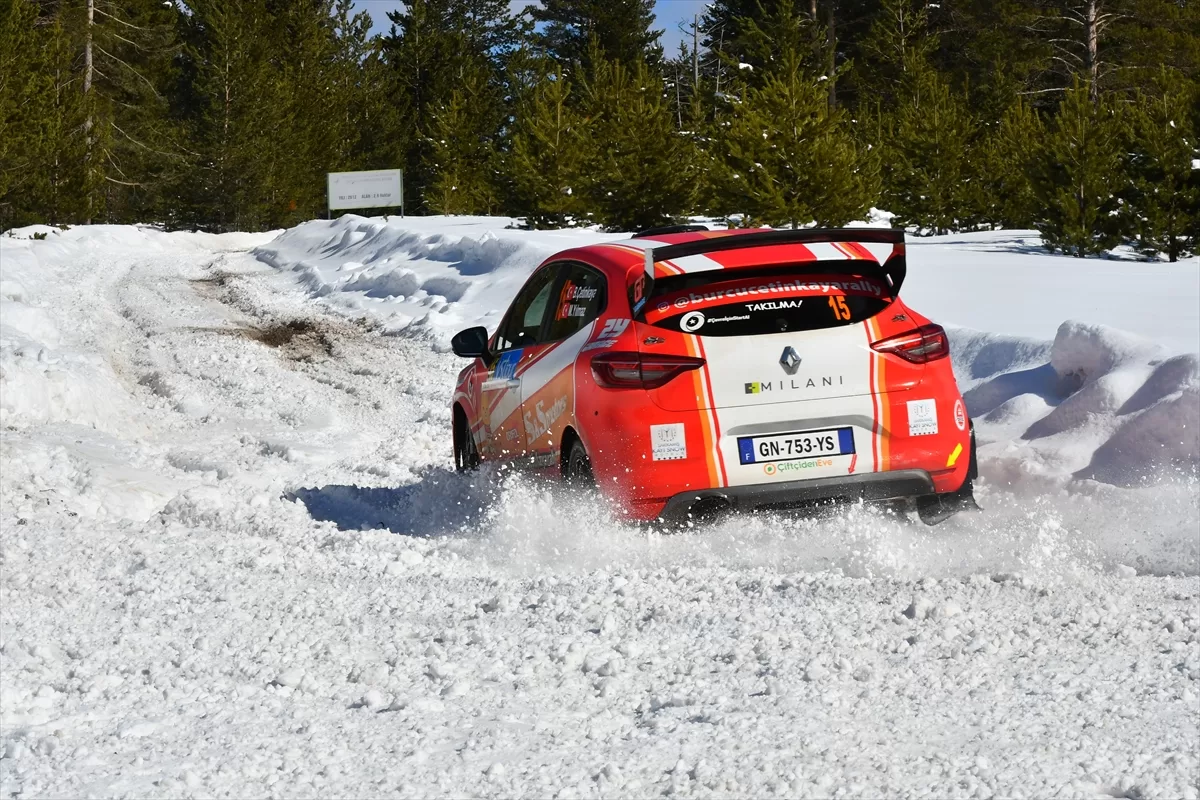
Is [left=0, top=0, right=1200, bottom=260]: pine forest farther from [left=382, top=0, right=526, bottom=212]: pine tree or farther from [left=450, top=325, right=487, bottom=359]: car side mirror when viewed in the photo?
[left=450, top=325, right=487, bottom=359]: car side mirror

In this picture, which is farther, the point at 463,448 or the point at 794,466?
the point at 463,448

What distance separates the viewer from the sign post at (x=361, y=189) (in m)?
40.3

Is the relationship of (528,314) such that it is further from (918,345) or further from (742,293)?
(918,345)

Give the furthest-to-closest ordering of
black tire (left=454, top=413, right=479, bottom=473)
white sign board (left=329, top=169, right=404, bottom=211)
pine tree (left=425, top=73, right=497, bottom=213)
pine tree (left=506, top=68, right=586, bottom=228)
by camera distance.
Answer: pine tree (left=425, top=73, right=497, bottom=213)
white sign board (left=329, top=169, right=404, bottom=211)
pine tree (left=506, top=68, right=586, bottom=228)
black tire (left=454, top=413, right=479, bottom=473)

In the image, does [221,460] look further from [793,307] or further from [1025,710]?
[1025,710]

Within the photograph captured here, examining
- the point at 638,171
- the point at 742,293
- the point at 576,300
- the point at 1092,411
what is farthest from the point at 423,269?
the point at 742,293

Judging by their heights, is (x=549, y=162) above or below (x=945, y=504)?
above

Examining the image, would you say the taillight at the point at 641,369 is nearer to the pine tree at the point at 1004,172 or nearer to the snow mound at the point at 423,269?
the snow mound at the point at 423,269

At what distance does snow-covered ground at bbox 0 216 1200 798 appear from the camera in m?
3.70

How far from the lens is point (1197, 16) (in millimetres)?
48250

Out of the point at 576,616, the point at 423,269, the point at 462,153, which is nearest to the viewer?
the point at 576,616

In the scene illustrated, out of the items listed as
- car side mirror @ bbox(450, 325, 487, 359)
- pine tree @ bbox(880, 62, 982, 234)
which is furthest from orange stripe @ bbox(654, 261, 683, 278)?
pine tree @ bbox(880, 62, 982, 234)

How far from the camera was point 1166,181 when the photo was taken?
2339cm

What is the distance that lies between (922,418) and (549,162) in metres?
26.7
